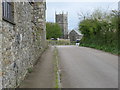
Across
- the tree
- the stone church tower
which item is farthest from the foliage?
the stone church tower

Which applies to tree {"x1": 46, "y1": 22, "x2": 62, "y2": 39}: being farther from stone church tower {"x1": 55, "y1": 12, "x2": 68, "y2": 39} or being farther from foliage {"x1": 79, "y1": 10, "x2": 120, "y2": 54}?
foliage {"x1": 79, "y1": 10, "x2": 120, "y2": 54}

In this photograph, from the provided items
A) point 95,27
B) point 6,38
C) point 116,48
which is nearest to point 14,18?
point 6,38

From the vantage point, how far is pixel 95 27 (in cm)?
2759

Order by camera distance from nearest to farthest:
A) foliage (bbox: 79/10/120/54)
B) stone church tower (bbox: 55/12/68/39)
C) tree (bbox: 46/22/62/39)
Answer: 1. foliage (bbox: 79/10/120/54)
2. tree (bbox: 46/22/62/39)
3. stone church tower (bbox: 55/12/68/39)

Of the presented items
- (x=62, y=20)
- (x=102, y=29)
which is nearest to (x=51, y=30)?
(x=62, y=20)

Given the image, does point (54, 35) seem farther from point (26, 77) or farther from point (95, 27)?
point (26, 77)

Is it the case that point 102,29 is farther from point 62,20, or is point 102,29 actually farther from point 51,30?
point 62,20

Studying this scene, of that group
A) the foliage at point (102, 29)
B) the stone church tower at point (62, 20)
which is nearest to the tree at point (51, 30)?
the stone church tower at point (62, 20)

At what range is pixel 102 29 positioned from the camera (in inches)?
986

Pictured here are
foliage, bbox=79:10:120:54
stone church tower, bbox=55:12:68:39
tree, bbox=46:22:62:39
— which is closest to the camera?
foliage, bbox=79:10:120:54

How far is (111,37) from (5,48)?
1667 cm

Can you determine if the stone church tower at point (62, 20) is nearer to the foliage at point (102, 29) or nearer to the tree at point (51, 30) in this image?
the tree at point (51, 30)

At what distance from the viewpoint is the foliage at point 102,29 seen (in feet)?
62.6

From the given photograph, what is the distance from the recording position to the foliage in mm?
19069
